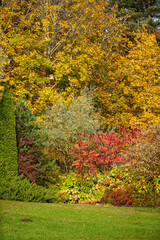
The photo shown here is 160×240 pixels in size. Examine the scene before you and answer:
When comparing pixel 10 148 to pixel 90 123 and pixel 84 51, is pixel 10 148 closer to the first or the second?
pixel 90 123

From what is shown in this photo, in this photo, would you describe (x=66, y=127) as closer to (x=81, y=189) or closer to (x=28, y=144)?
(x=28, y=144)

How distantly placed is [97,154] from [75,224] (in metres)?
4.82

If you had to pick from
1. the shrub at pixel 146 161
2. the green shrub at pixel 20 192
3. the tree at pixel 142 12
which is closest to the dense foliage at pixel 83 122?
the shrub at pixel 146 161

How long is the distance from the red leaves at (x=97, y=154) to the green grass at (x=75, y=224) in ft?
10.5

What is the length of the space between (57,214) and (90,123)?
811cm

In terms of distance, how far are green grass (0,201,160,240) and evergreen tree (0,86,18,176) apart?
6.10ft

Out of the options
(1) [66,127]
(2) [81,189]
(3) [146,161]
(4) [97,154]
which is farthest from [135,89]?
→ (3) [146,161]

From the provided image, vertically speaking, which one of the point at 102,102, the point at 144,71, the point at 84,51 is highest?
the point at 84,51

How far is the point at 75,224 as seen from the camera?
6.04 m

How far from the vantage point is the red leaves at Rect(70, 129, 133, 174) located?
1098 cm

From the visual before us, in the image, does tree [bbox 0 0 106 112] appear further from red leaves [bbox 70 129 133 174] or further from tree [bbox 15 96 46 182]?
tree [bbox 15 96 46 182]

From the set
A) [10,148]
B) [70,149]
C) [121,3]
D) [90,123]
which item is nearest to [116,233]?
[10,148]

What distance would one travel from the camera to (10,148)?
948 cm

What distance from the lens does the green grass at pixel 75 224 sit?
5156 mm
